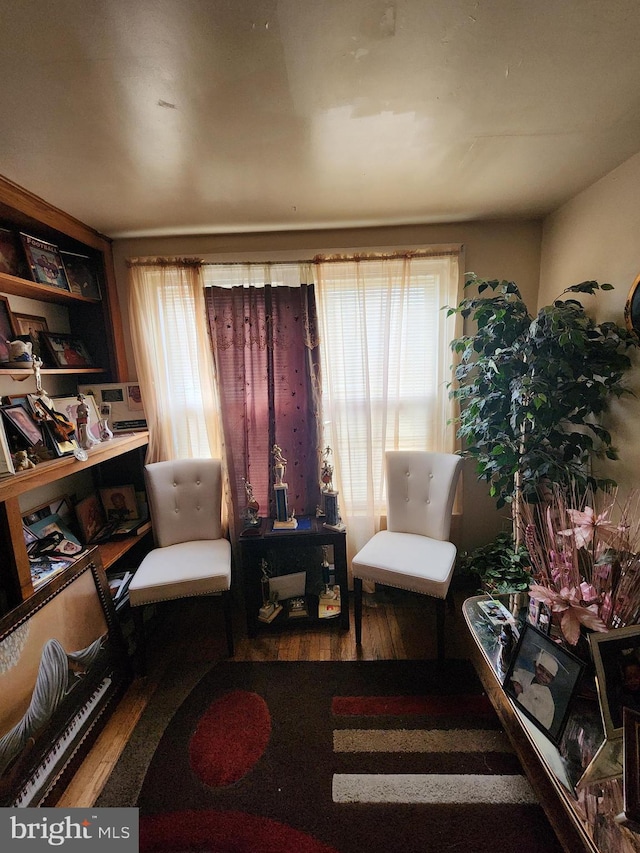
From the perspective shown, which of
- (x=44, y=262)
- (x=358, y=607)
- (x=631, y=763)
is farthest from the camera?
(x=358, y=607)

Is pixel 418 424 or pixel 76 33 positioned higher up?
pixel 76 33

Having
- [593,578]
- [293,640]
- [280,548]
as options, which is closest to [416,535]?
[280,548]

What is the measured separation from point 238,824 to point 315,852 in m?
0.26

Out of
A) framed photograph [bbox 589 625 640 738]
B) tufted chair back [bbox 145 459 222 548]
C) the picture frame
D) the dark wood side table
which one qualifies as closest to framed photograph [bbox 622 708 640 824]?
framed photograph [bbox 589 625 640 738]

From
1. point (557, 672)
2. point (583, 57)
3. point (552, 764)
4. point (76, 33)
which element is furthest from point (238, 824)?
point (583, 57)

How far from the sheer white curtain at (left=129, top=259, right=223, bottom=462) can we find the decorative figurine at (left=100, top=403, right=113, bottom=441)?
21cm

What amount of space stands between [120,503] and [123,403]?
0.61 m

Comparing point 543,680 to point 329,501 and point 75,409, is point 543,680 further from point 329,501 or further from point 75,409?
point 75,409

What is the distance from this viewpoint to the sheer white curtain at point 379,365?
1953mm

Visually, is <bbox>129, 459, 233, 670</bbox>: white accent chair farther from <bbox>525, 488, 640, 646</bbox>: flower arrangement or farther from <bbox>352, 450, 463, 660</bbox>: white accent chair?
<bbox>525, 488, 640, 646</bbox>: flower arrangement

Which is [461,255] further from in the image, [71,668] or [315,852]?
[71,668]

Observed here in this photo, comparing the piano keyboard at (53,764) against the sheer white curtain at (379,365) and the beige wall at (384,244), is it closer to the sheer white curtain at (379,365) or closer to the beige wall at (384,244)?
the sheer white curtain at (379,365)

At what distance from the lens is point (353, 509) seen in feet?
7.07

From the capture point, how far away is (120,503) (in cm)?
203
